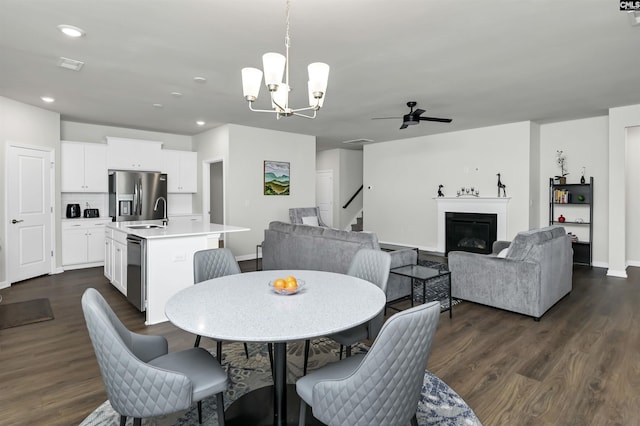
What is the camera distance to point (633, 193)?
6297mm

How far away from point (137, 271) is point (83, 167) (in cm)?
362

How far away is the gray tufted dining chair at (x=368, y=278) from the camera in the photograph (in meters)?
2.18

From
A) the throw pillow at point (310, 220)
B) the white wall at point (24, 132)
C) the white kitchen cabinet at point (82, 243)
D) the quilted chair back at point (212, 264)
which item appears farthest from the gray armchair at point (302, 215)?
the quilted chair back at point (212, 264)

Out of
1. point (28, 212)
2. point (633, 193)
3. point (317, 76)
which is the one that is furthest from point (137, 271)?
point (633, 193)

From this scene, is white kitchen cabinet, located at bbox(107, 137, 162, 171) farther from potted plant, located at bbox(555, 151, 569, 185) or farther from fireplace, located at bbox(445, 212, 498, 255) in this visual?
potted plant, located at bbox(555, 151, 569, 185)

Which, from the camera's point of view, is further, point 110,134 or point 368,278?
point 110,134

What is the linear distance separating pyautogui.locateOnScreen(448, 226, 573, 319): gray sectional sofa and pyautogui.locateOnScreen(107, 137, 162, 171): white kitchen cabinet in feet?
19.2

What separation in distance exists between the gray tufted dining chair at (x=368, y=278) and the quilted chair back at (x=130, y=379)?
1.01 m

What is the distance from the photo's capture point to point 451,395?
2275 millimetres

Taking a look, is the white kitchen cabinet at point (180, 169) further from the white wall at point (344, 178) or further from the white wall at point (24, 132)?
the white wall at point (344, 178)

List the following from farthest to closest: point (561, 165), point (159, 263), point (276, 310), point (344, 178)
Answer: point (344, 178), point (561, 165), point (159, 263), point (276, 310)

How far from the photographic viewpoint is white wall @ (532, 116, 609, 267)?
6.18 m

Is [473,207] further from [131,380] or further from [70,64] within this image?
[131,380]

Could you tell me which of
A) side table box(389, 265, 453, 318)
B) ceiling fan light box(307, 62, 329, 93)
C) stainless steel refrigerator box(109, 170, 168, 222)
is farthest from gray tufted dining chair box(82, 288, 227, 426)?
stainless steel refrigerator box(109, 170, 168, 222)
